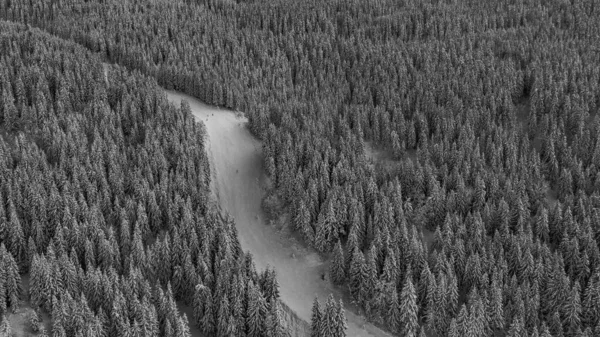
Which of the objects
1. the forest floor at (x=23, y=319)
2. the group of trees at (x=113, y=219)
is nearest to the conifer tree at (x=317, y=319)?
the group of trees at (x=113, y=219)

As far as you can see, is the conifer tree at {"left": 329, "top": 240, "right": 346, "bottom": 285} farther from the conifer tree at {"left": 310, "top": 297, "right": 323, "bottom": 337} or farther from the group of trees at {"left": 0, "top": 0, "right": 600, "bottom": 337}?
the conifer tree at {"left": 310, "top": 297, "right": 323, "bottom": 337}

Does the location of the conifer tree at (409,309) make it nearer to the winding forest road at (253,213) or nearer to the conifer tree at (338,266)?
the winding forest road at (253,213)

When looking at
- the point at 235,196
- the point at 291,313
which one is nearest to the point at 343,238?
the point at 291,313

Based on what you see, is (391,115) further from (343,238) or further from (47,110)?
(47,110)

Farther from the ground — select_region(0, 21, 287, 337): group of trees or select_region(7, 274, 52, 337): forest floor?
select_region(0, 21, 287, 337): group of trees

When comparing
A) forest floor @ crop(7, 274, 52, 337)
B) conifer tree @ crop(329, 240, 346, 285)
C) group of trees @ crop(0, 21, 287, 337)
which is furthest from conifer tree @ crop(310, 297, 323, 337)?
forest floor @ crop(7, 274, 52, 337)

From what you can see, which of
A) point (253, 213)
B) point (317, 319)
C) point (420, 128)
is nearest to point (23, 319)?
point (317, 319)

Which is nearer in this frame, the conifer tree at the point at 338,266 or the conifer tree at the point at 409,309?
the conifer tree at the point at 409,309
